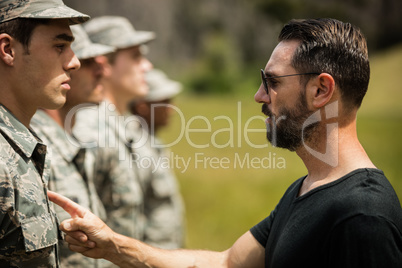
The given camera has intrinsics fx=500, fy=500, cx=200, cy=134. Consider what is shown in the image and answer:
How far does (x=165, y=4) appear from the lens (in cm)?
2839

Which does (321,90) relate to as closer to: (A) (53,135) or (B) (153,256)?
(B) (153,256)

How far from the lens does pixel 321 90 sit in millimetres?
2342

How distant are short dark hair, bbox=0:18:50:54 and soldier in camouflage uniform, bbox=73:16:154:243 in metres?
1.85

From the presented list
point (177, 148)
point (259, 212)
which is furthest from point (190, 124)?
point (259, 212)

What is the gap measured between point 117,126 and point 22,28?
2484 mm

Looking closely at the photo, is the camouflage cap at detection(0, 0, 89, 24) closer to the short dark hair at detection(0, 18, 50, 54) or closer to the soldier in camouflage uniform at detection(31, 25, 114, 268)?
the short dark hair at detection(0, 18, 50, 54)

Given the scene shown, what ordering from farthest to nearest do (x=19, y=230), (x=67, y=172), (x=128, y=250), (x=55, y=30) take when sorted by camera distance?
(x=67, y=172) < (x=128, y=250) < (x=55, y=30) < (x=19, y=230)

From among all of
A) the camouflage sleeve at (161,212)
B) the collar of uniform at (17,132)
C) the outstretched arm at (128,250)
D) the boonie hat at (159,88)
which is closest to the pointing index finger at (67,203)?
the outstretched arm at (128,250)

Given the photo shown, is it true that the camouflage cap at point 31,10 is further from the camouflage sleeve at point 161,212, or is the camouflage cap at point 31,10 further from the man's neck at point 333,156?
the camouflage sleeve at point 161,212

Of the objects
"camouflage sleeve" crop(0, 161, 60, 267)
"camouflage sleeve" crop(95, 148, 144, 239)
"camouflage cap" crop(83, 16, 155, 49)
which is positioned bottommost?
"camouflage sleeve" crop(95, 148, 144, 239)

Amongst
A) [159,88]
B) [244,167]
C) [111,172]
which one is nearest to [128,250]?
[111,172]

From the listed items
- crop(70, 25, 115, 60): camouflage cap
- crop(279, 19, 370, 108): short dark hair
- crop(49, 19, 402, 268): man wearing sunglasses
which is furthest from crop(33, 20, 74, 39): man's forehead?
crop(70, 25, 115, 60): camouflage cap

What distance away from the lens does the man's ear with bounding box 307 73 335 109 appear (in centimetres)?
230

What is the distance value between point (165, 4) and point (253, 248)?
88.7 ft
